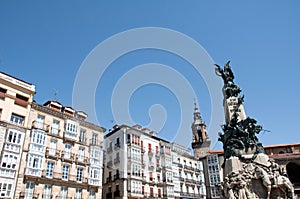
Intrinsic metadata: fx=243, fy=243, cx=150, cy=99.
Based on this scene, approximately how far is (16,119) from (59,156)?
6.51 metres

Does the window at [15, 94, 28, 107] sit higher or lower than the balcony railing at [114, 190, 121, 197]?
higher

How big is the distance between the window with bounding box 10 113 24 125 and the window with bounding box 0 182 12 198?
6.60 meters

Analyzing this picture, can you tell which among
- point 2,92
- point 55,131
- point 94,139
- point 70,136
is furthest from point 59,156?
point 2,92

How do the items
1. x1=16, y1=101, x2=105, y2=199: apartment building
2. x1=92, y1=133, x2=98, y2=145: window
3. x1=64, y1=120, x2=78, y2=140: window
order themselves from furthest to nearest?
x1=92, y1=133, x2=98, y2=145: window < x1=64, y1=120, x2=78, y2=140: window < x1=16, y1=101, x2=105, y2=199: apartment building

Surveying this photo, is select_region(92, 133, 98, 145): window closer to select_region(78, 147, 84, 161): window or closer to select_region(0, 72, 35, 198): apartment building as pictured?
select_region(78, 147, 84, 161): window

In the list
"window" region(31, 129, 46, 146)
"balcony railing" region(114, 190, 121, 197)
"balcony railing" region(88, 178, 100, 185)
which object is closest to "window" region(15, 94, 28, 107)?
"window" region(31, 129, 46, 146)

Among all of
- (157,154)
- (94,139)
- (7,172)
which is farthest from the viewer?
(157,154)

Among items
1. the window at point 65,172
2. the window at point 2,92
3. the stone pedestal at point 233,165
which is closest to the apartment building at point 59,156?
the window at point 65,172

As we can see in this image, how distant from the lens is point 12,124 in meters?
26.3

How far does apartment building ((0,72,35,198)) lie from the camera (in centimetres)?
2441

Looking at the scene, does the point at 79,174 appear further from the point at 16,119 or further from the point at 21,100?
the point at 21,100

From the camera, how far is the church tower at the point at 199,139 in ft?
203

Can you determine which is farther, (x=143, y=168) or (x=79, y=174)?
(x=143, y=168)

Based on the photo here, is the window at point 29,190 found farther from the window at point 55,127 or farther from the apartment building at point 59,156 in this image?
the window at point 55,127
